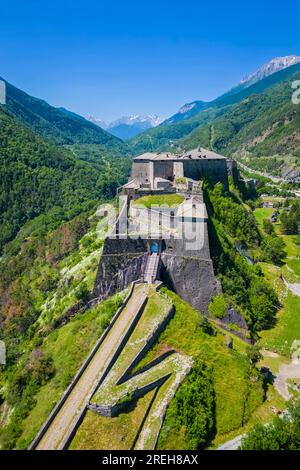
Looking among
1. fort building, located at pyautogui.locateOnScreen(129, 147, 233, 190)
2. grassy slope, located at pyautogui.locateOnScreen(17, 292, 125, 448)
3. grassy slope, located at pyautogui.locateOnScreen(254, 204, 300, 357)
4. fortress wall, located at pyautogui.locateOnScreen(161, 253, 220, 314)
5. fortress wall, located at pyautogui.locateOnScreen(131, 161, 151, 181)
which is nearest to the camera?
grassy slope, located at pyautogui.locateOnScreen(17, 292, 125, 448)

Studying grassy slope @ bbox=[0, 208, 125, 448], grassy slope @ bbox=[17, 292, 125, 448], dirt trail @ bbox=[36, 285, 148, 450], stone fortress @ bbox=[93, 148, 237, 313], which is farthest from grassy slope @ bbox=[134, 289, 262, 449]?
grassy slope @ bbox=[0, 208, 125, 448]

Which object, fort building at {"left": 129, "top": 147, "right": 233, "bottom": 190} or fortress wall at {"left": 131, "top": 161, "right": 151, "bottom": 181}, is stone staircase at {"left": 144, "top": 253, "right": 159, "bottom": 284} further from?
fortress wall at {"left": 131, "top": 161, "right": 151, "bottom": 181}

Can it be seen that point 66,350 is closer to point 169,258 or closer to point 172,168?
point 169,258

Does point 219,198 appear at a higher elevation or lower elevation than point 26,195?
lower

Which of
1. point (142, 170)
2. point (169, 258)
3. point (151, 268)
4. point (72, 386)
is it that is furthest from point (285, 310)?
point (142, 170)

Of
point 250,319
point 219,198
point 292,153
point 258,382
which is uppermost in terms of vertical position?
point 292,153

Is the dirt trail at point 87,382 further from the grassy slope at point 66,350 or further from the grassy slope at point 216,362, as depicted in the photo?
the grassy slope at point 216,362
